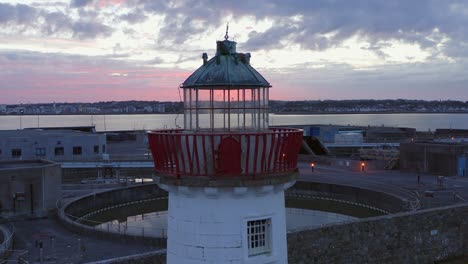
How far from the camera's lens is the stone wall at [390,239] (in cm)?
1541

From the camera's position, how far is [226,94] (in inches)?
231

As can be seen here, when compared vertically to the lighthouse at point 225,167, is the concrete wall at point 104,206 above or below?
below

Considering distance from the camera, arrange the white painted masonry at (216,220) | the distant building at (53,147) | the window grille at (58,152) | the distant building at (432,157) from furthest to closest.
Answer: the window grille at (58,152) < the distant building at (53,147) < the distant building at (432,157) < the white painted masonry at (216,220)

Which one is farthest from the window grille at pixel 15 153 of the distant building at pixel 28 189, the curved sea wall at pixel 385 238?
the curved sea wall at pixel 385 238

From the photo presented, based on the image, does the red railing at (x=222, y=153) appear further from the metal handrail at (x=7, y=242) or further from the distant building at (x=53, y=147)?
the distant building at (x=53, y=147)

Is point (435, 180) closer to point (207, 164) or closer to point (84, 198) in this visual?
point (84, 198)

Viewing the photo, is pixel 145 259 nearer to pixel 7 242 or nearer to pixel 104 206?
pixel 7 242

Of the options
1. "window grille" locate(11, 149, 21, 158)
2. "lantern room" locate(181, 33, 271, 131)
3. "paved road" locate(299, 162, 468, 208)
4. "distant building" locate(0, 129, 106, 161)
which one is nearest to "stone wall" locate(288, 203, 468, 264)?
"paved road" locate(299, 162, 468, 208)

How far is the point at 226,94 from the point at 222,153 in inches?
28.9

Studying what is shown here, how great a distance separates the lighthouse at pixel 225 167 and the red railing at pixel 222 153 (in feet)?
0.03

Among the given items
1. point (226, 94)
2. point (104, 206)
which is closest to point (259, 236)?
point (226, 94)

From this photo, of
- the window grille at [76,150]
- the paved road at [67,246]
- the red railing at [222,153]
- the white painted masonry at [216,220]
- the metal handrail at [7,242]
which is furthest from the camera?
the window grille at [76,150]

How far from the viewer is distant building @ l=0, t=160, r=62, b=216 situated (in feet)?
73.8

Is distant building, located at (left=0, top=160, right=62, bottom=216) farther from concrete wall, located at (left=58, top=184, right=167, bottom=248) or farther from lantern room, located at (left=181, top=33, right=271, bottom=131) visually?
lantern room, located at (left=181, top=33, right=271, bottom=131)
